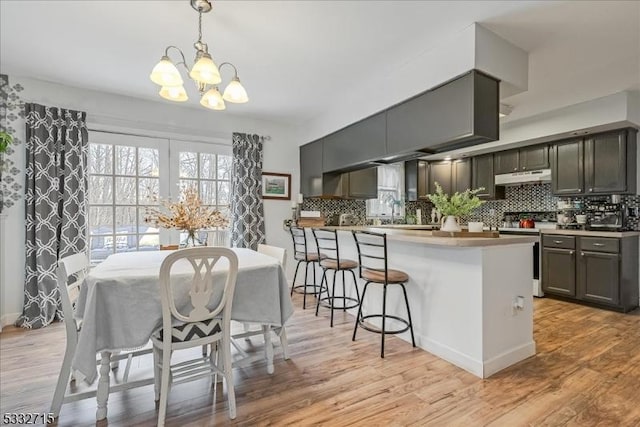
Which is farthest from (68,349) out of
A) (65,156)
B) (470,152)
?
(470,152)

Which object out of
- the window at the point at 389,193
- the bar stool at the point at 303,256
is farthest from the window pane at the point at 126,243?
the window at the point at 389,193

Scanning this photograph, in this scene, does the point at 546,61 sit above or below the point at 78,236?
above

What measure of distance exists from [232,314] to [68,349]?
36.6 inches

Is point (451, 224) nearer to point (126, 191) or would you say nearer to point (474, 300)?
point (474, 300)

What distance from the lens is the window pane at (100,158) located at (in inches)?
145

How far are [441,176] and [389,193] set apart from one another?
1021 millimetres

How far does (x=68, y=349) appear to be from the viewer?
6.01 feet

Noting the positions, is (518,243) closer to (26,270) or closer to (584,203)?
(584,203)

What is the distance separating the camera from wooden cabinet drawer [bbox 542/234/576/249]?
4.09 m

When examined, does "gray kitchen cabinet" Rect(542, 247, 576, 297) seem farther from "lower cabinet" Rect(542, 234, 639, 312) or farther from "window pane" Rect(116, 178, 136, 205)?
"window pane" Rect(116, 178, 136, 205)

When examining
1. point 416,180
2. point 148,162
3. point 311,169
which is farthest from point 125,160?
point 416,180

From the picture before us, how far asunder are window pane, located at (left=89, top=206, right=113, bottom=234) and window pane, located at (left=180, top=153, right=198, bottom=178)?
0.95 meters

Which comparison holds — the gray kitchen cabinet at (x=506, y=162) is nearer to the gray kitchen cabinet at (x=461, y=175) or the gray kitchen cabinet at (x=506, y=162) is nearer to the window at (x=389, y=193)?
the gray kitchen cabinet at (x=461, y=175)

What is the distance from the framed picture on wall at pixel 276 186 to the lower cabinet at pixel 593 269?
3734 millimetres
